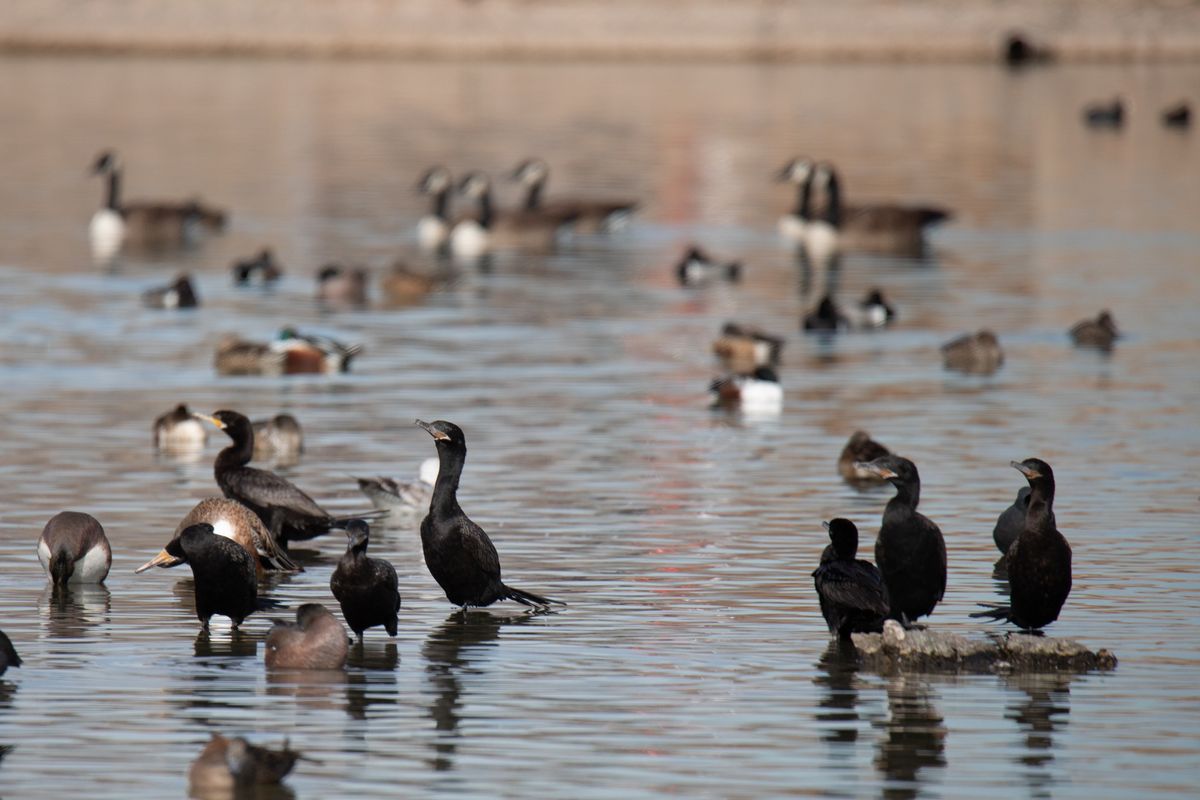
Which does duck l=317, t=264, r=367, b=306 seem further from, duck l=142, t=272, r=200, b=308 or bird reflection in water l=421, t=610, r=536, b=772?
bird reflection in water l=421, t=610, r=536, b=772

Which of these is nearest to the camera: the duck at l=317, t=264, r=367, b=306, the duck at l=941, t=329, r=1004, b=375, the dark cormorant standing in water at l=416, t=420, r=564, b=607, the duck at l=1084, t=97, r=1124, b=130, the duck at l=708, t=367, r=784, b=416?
the dark cormorant standing in water at l=416, t=420, r=564, b=607

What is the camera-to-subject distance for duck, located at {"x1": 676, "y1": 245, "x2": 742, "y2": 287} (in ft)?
102

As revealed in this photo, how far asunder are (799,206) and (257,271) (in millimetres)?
11645

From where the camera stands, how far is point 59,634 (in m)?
12.1

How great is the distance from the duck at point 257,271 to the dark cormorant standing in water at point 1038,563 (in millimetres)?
19719

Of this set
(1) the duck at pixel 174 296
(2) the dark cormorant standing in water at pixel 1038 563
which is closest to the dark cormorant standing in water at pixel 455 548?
(2) the dark cormorant standing in water at pixel 1038 563

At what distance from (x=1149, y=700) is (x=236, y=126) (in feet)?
159

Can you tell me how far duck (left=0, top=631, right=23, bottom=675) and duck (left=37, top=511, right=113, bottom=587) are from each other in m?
2.11

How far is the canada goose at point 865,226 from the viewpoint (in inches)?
1405

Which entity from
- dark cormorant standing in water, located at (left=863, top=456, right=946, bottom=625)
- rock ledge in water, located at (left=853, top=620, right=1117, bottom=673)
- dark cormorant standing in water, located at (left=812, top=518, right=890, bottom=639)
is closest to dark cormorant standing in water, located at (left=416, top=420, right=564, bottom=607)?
dark cormorant standing in water, located at (left=812, top=518, right=890, bottom=639)

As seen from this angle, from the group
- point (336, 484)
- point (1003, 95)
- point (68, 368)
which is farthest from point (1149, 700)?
point (1003, 95)

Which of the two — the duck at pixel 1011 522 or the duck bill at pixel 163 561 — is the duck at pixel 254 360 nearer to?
the duck bill at pixel 163 561

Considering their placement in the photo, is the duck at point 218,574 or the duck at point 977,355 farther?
the duck at point 977,355

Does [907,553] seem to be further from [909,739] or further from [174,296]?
[174,296]
